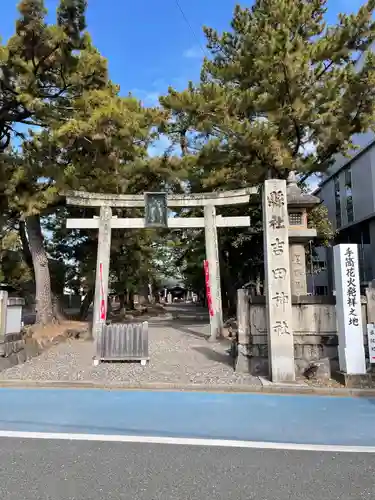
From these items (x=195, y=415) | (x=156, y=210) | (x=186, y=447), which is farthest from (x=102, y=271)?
(x=186, y=447)

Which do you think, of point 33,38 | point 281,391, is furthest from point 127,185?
point 281,391

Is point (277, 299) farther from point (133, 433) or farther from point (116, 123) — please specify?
point (116, 123)

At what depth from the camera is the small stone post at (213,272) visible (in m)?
13.7

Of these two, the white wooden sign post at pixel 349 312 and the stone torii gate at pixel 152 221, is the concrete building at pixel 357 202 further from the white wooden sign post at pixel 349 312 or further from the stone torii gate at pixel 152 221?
the white wooden sign post at pixel 349 312

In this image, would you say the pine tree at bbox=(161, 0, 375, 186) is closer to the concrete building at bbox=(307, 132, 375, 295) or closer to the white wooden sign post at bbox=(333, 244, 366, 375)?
the white wooden sign post at bbox=(333, 244, 366, 375)

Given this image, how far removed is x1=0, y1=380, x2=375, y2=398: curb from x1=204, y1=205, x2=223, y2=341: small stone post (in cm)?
591

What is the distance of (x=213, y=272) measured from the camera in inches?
564

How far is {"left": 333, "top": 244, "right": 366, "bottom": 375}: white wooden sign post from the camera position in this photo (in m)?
7.66

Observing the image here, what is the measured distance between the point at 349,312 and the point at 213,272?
6.88 meters

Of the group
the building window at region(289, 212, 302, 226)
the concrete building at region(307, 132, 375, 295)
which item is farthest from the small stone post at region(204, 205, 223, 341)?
the concrete building at region(307, 132, 375, 295)

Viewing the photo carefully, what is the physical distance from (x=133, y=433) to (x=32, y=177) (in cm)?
1037

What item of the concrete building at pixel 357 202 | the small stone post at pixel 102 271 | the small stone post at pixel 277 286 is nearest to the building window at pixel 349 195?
the concrete building at pixel 357 202

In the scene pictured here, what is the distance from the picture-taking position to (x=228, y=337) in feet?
46.2

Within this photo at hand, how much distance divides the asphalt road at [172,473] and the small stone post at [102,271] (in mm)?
8163
